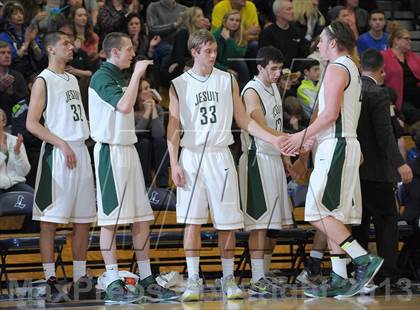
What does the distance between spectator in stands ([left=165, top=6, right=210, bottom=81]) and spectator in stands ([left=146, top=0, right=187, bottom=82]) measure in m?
0.10

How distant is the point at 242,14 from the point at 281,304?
6.68 meters

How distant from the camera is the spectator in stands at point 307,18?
14.1m

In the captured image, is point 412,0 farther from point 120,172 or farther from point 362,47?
point 120,172

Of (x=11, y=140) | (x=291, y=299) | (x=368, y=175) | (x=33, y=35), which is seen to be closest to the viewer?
(x=291, y=299)

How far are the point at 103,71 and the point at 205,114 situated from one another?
1.01 meters

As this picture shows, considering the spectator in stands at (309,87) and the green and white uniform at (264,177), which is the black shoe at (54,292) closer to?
the green and white uniform at (264,177)

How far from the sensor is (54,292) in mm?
8695

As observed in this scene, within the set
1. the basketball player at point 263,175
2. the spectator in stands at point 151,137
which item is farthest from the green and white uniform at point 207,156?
the spectator in stands at point 151,137

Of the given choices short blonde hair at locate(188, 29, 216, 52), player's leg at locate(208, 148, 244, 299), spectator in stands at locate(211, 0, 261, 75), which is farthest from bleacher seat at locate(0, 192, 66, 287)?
spectator in stands at locate(211, 0, 261, 75)

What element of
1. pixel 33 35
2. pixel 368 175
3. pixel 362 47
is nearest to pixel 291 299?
pixel 368 175

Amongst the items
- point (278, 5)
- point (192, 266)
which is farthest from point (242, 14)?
point (192, 266)

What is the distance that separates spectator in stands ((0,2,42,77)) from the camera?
12.0m

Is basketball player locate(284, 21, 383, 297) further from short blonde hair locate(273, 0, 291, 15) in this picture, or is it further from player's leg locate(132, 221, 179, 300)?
short blonde hair locate(273, 0, 291, 15)

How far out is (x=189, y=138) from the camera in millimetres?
8672
